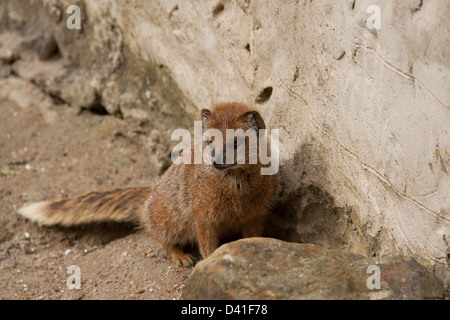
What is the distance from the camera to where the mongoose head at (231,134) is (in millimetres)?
3625

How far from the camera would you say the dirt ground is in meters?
4.24

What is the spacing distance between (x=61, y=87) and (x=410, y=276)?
4971mm

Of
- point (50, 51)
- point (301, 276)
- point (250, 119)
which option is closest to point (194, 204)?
point (250, 119)

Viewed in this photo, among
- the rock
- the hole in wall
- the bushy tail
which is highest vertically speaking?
the hole in wall

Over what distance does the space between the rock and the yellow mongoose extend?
81 centimetres

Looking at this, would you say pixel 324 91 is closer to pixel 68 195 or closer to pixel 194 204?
pixel 194 204

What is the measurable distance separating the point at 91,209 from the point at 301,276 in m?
2.59

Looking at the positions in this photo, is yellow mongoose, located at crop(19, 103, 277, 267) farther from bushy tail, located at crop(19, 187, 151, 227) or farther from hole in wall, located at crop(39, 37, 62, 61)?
hole in wall, located at crop(39, 37, 62, 61)

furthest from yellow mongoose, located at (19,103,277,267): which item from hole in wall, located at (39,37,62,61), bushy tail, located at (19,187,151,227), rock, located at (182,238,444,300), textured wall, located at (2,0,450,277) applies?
hole in wall, located at (39,37,62,61)

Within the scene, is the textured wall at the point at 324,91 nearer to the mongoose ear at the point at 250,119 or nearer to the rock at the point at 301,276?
the rock at the point at 301,276

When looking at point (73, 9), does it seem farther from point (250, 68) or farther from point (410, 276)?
point (410, 276)

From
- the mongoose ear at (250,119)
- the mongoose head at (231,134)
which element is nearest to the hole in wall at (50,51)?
the mongoose head at (231,134)

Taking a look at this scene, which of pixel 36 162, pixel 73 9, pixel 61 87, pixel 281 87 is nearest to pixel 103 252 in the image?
pixel 36 162

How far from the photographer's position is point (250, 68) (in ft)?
14.3
